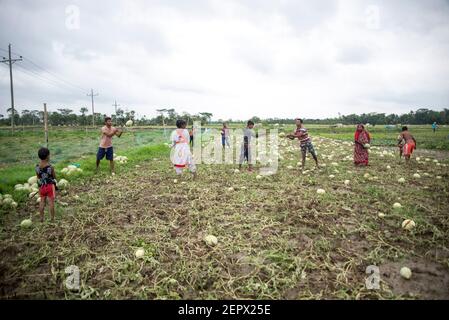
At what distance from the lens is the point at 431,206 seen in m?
5.98

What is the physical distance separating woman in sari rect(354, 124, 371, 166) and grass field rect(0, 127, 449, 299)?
388 cm

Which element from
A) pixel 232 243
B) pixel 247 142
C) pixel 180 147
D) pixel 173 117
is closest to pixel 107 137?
pixel 180 147

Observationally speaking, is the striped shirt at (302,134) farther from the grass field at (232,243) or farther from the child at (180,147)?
the child at (180,147)

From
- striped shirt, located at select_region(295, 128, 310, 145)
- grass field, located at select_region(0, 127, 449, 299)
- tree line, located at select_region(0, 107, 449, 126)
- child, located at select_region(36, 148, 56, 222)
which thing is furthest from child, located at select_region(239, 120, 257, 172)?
tree line, located at select_region(0, 107, 449, 126)

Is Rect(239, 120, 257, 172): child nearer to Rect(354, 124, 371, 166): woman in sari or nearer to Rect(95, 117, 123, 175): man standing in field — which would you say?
Rect(354, 124, 371, 166): woman in sari

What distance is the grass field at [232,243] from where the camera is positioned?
3189mm

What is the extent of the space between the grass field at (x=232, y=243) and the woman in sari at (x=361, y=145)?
3877 millimetres

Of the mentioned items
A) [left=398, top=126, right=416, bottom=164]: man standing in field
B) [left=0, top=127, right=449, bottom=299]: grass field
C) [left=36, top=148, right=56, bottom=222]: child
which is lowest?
[left=0, top=127, right=449, bottom=299]: grass field

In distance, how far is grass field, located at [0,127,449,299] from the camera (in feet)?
10.5

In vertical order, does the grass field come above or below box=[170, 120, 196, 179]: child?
below

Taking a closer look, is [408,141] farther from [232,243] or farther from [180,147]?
[232,243]

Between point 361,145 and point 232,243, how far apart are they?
9778 mm

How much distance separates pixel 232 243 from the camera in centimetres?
429
